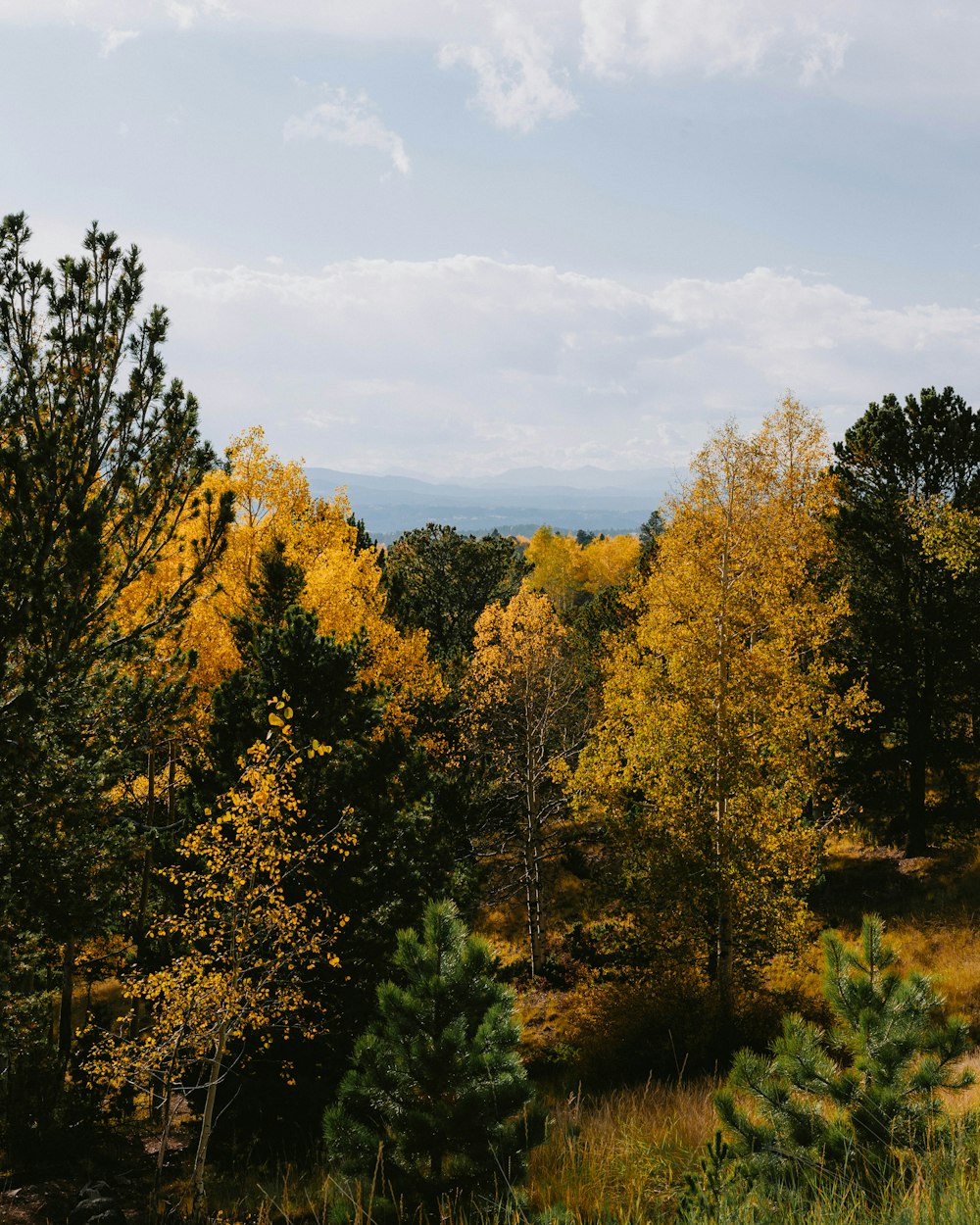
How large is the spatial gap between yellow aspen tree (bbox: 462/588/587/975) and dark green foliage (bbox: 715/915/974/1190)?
15.4m

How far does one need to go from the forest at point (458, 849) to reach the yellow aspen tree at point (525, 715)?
0.22 meters

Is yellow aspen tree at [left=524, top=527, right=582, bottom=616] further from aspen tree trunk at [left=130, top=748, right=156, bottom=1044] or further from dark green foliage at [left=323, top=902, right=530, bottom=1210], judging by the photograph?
dark green foliage at [left=323, top=902, right=530, bottom=1210]

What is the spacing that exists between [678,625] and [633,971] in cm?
724

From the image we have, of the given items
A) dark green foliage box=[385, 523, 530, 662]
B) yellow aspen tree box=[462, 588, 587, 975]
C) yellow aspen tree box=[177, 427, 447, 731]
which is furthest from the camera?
dark green foliage box=[385, 523, 530, 662]

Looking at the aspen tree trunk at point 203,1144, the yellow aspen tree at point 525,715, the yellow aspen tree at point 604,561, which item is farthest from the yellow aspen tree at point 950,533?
the yellow aspen tree at point 604,561

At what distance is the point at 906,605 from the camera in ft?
68.7

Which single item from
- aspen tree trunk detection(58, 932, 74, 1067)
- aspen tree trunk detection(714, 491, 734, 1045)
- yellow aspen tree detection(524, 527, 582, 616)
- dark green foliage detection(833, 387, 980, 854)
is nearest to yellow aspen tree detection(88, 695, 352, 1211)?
aspen tree trunk detection(58, 932, 74, 1067)

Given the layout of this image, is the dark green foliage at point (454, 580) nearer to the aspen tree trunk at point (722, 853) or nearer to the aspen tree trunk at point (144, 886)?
the aspen tree trunk at point (144, 886)

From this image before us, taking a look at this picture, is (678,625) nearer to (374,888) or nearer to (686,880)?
(686,880)

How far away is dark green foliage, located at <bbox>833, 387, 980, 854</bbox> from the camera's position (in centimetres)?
2014

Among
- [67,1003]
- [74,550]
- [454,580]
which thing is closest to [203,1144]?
[74,550]

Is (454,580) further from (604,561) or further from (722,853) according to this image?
(604,561)

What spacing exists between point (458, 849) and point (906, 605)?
13.7 m

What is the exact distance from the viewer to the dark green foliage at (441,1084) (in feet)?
17.2
